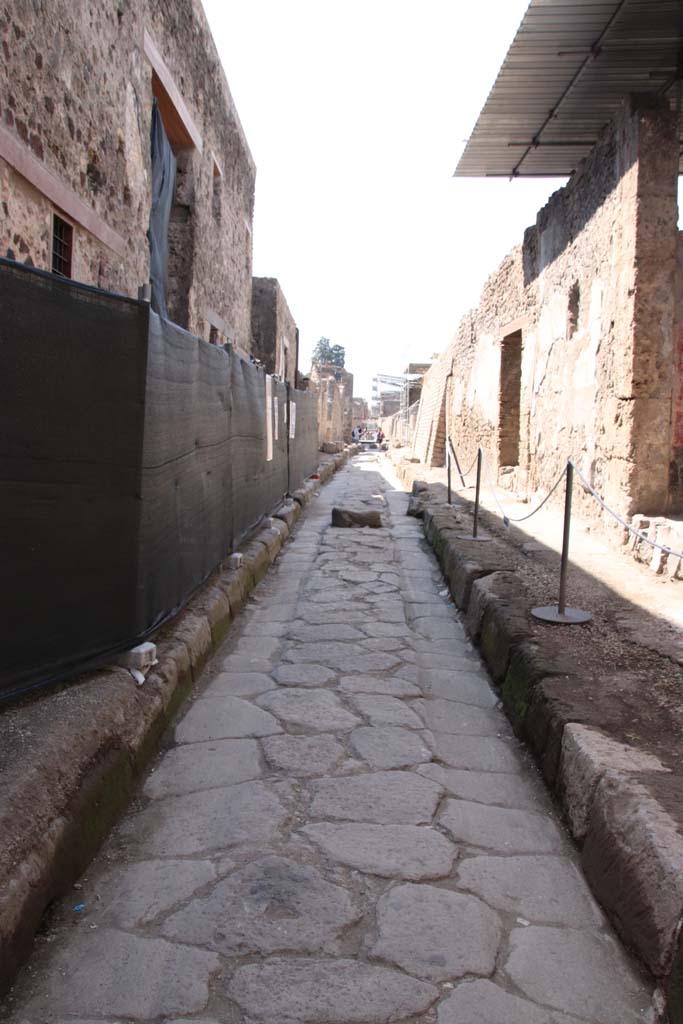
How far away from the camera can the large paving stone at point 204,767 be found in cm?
276

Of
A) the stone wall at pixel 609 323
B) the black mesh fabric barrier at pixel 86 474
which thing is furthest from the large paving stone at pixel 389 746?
the stone wall at pixel 609 323

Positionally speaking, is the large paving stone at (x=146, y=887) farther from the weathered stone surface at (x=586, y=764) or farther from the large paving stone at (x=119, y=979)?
the weathered stone surface at (x=586, y=764)

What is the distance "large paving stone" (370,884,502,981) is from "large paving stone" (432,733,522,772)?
35.0 inches

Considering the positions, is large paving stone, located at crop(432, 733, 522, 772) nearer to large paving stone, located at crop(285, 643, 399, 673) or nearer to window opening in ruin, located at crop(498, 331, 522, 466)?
large paving stone, located at crop(285, 643, 399, 673)

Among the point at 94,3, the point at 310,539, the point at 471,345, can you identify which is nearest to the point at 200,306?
the point at 310,539

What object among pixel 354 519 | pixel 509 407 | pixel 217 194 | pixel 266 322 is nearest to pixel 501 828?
pixel 354 519

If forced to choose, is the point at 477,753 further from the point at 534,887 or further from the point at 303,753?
the point at 534,887

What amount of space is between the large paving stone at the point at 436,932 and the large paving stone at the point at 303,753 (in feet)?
2.58

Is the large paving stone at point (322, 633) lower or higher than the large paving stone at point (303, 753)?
higher

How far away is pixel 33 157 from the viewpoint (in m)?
4.38

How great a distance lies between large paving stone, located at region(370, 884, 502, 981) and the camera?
6.10ft

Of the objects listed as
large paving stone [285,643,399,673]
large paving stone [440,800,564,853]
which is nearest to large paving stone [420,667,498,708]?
large paving stone [285,643,399,673]

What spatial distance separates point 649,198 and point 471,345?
7.96m

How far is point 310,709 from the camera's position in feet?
11.4
